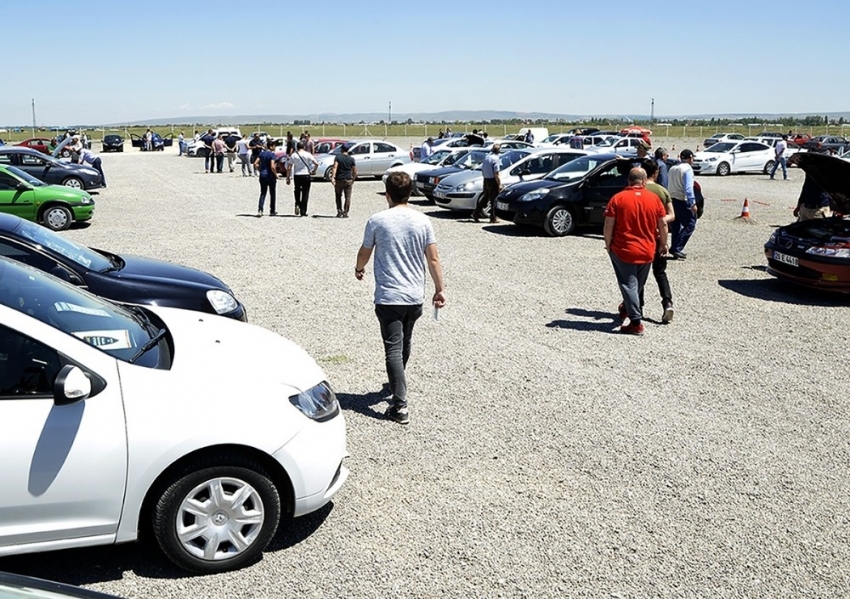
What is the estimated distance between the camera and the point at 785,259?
1124cm

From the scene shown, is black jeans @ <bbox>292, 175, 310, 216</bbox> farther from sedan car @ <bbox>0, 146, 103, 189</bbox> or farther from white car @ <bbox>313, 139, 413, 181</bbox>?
white car @ <bbox>313, 139, 413, 181</bbox>

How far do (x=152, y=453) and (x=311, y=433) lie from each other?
2.62 ft

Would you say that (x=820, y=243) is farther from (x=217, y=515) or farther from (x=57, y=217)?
(x=57, y=217)

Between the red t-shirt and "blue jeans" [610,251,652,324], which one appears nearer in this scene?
the red t-shirt

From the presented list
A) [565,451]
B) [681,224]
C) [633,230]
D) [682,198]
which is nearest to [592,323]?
[633,230]

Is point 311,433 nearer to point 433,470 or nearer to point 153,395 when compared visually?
point 153,395

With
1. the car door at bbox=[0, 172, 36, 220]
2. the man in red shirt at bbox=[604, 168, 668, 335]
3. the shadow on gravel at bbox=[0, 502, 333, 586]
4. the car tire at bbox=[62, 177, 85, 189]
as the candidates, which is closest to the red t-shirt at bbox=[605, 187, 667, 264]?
the man in red shirt at bbox=[604, 168, 668, 335]

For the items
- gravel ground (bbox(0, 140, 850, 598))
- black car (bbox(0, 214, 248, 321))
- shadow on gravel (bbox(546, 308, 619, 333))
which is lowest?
gravel ground (bbox(0, 140, 850, 598))

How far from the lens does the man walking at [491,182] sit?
1833 cm

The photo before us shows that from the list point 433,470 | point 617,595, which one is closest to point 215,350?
point 433,470

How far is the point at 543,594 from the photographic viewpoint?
13.3ft

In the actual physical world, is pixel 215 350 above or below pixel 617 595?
above

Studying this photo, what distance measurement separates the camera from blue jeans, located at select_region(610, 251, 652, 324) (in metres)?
8.84

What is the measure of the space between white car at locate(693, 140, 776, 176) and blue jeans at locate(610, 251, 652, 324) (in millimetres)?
28671
